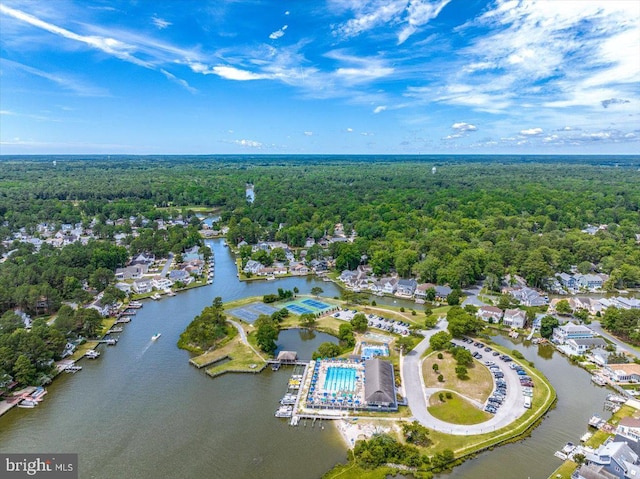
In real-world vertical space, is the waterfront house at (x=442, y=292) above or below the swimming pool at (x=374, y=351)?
below

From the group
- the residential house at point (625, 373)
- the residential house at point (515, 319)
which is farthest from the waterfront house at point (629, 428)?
the residential house at point (515, 319)

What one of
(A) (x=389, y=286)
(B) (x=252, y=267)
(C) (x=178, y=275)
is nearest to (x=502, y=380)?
(A) (x=389, y=286)

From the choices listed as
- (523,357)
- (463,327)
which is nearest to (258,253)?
(463,327)

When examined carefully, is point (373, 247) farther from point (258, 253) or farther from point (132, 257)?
point (132, 257)

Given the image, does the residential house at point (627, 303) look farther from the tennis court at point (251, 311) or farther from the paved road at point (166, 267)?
the paved road at point (166, 267)

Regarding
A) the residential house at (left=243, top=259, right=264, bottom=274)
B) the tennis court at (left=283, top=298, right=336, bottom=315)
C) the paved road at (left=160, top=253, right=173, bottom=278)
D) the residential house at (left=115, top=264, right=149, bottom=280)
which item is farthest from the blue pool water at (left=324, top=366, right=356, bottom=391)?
the residential house at (left=115, top=264, right=149, bottom=280)

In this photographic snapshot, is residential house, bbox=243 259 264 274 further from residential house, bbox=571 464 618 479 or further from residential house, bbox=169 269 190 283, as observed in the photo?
residential house, bbox=571 464 618 479

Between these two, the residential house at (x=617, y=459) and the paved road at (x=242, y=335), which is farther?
the paved road at (x=242, y=335)
